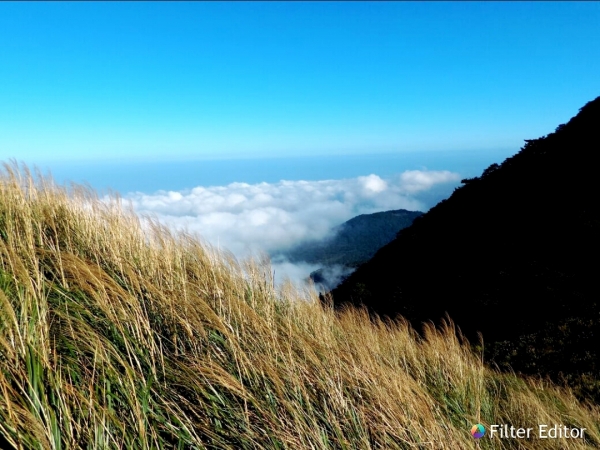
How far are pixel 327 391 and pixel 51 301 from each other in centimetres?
248

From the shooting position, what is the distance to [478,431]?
392 centimetres

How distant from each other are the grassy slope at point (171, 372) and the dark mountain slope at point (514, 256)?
6.26 metres

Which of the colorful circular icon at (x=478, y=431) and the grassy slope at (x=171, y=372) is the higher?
the grassy slope at (x=171, y=372)

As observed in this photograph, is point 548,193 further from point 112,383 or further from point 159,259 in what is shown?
point 112,383

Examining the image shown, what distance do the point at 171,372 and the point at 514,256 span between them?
1399 cm

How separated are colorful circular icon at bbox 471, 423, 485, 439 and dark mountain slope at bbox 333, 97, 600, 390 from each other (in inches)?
237

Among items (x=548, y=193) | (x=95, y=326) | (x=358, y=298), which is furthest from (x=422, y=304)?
(x=95, y=326)

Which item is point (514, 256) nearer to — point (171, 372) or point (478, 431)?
point (478, 431)

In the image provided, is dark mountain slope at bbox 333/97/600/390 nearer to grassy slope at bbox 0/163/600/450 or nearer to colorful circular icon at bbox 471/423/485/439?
colorful circular icon at bbox 471/423/485/439

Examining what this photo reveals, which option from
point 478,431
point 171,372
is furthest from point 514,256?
point 171,372

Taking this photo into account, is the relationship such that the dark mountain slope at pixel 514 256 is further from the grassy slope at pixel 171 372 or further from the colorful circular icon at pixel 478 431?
the grassy slope at pixel 171 372

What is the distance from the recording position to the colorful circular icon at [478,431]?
3.84 meters

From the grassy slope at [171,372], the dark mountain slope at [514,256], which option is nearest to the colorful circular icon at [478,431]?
the grassy slope at [171,372]

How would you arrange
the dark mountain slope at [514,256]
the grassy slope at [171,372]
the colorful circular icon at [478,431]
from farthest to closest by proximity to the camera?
1. the dark mountain slope at [514,256]
2. the colorful circular icon at [478,431]
3. the grassy slope at [171,372]
